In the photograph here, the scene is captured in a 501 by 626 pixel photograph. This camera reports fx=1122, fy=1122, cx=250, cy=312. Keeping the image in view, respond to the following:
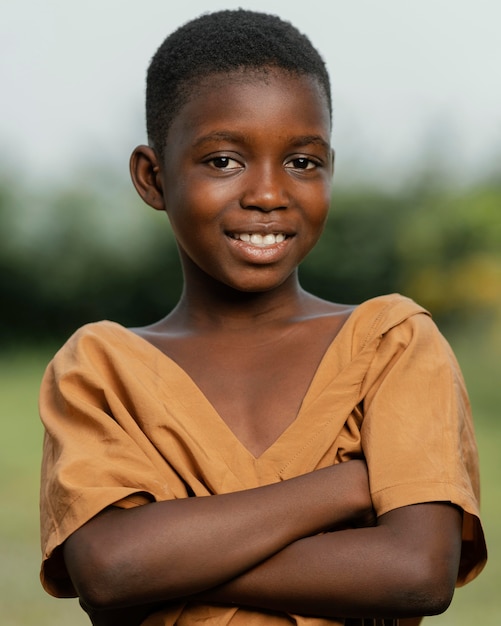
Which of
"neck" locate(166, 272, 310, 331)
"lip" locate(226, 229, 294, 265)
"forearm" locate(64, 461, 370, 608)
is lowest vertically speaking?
"forearm" locate(64, 461, 370, 608)

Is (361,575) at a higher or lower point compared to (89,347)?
lower

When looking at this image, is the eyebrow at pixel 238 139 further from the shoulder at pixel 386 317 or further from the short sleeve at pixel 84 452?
the short sleeve at pixel 84 452

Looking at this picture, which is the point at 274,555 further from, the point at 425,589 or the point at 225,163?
the point at 225,163

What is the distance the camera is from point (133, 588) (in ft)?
5.98

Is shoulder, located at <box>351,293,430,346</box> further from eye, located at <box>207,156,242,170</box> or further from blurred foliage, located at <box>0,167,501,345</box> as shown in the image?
blurred foliage, located at <box>0,167,501,345</box>

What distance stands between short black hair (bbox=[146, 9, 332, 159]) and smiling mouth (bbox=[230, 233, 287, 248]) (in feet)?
0.97

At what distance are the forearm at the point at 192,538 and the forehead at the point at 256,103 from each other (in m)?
0.65

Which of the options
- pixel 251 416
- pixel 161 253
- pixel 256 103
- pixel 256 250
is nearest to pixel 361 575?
pixel 251 416

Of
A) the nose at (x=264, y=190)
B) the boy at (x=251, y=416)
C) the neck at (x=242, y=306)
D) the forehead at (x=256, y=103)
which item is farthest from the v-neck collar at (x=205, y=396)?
the forehead at (x=256, y=103)

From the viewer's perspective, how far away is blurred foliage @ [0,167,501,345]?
7.75 m

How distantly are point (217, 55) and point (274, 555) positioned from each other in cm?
93

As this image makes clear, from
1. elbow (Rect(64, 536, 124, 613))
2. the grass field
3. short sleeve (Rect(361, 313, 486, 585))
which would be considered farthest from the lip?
the grass field

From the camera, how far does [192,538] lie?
182 centimetres

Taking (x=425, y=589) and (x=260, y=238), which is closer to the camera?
(x=425, y=589)
